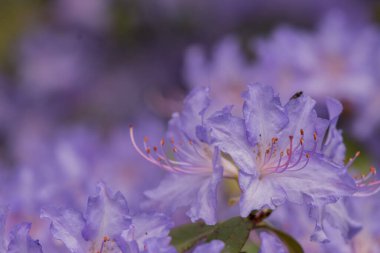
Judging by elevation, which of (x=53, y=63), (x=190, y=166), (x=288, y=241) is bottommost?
(x=53, y=63)

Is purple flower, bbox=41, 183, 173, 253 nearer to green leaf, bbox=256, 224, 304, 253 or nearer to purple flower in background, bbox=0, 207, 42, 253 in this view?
purple flower in background, bbox=0, 207, 42, 253

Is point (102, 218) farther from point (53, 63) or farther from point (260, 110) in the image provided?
point (53, 63)

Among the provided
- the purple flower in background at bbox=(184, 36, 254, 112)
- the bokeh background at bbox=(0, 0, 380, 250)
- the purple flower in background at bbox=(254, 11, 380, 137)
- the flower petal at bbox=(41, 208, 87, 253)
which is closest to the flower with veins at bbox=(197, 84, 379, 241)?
the flower petal at bbox=(41, 208, 87, 253)

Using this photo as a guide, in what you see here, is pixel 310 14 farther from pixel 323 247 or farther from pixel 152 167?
pixel 323 247

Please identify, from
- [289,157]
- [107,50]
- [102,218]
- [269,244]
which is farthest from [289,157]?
[107,50]

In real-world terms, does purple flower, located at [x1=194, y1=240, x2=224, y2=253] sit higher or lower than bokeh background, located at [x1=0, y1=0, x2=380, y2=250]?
higher
